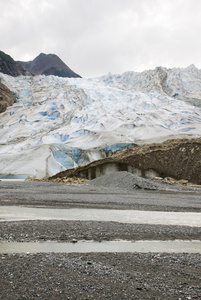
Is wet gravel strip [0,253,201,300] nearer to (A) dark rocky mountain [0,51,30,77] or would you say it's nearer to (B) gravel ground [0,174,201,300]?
(B) gravel ground [0,174,201,300]

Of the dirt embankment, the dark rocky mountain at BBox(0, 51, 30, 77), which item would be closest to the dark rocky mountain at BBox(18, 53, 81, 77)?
the dark rocky mountain at BBox(0, 51, 30, 77)

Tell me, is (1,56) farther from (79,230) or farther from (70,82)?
(79,230)

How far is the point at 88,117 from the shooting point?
38.8m

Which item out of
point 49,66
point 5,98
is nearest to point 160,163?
point 5,98

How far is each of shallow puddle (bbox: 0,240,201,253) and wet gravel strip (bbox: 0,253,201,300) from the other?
0.95 feet

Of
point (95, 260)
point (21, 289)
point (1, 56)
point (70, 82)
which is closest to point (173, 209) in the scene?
point (95, 260)

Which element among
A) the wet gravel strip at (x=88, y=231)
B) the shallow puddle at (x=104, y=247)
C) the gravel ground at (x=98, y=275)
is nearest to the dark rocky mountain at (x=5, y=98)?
the wet gravel strip at (x=88, y=231)

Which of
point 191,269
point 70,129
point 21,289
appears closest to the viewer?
point 21,289

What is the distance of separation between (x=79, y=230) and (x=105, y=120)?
1329 inches

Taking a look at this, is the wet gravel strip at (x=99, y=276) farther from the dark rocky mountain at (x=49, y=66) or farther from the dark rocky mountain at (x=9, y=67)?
the dark rocky mountain at (x=49, y=66)

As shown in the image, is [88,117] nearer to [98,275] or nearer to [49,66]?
[98,275]

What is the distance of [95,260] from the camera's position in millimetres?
2865

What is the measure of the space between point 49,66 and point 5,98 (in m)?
80.0

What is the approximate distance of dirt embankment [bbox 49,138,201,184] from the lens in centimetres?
1842
